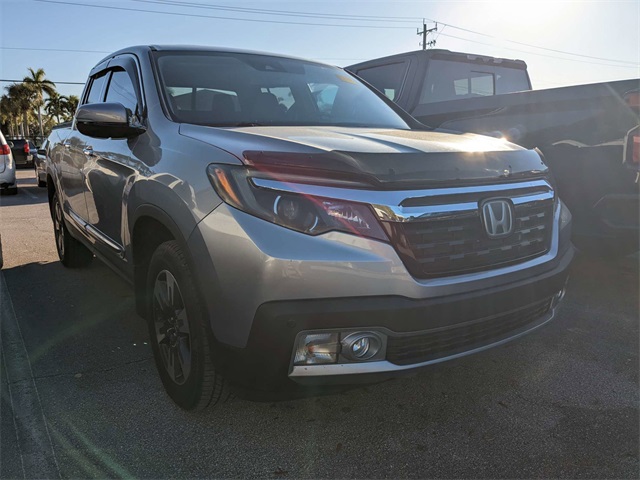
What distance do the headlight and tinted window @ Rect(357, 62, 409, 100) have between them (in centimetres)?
392

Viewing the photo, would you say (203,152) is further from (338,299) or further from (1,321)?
(1,321)

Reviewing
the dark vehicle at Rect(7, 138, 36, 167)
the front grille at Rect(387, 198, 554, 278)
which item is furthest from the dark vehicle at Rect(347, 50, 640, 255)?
the dark vehicle at Rect(7, 138, 36, 167)

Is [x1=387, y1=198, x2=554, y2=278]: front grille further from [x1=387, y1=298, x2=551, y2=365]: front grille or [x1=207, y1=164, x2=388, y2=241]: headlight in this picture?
[x1=387, y1=298, x2=551, y2=365]: front grille

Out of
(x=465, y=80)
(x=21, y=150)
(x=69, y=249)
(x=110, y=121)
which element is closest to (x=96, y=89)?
(x=69, y=249)

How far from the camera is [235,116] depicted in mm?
2820

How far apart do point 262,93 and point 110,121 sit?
2.97ft

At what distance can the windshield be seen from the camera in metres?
2.84

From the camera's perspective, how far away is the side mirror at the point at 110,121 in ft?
8.83

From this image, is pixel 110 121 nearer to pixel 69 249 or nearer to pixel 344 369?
pixel 344 369

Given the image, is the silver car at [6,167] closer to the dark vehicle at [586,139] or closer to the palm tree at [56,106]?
the dark vehicle at [586,139]

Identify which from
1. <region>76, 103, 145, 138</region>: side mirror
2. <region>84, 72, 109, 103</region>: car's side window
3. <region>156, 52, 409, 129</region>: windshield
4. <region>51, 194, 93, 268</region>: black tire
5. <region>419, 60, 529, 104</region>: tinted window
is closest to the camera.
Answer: <region>76, 103, 145, 138</region>: side mirror

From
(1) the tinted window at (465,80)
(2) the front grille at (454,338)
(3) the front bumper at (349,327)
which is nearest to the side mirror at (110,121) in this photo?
(3) the front bumper at (349,327)

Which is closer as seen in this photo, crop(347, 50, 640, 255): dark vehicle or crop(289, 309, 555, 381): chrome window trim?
crop(289, 309, 555, 381): chrome window trim

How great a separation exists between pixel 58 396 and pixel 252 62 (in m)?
2.21
